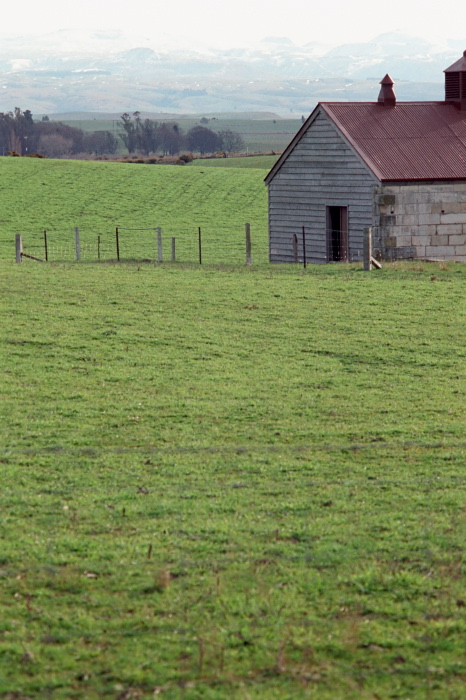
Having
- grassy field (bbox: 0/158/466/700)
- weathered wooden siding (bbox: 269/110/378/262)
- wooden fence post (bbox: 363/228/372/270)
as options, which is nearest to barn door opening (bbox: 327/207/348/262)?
weathered wooden siding (bbox: 269/110/378/262)

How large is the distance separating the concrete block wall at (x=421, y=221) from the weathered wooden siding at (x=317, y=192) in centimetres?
67

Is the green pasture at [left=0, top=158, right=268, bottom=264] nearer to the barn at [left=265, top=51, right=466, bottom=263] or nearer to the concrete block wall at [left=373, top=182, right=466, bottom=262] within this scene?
the barn at [left=265, top=51, right=466, bottom=263]

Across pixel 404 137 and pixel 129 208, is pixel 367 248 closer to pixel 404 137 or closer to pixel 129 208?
pixel 404 137

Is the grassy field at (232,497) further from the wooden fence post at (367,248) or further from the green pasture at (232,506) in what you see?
the wooden fence post at (367,248)

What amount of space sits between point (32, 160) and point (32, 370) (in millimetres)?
75540

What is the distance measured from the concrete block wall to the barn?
0.04 metres

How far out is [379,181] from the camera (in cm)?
3419

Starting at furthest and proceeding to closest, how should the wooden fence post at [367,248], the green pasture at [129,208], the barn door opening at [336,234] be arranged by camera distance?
the green pasture at [129,208] < the barn door opening at [336,234] < the wooden fence post at [367,248]

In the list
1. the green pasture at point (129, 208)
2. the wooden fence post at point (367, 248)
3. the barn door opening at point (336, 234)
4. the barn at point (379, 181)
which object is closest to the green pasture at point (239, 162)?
the green pasture at point (129, 208)

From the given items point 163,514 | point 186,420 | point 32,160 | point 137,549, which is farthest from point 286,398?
point 32,160

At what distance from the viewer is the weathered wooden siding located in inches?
1388

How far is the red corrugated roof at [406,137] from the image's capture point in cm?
3509

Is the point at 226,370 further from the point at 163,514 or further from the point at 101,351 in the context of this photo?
the point at 163,514

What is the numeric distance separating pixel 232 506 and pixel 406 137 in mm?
29234
